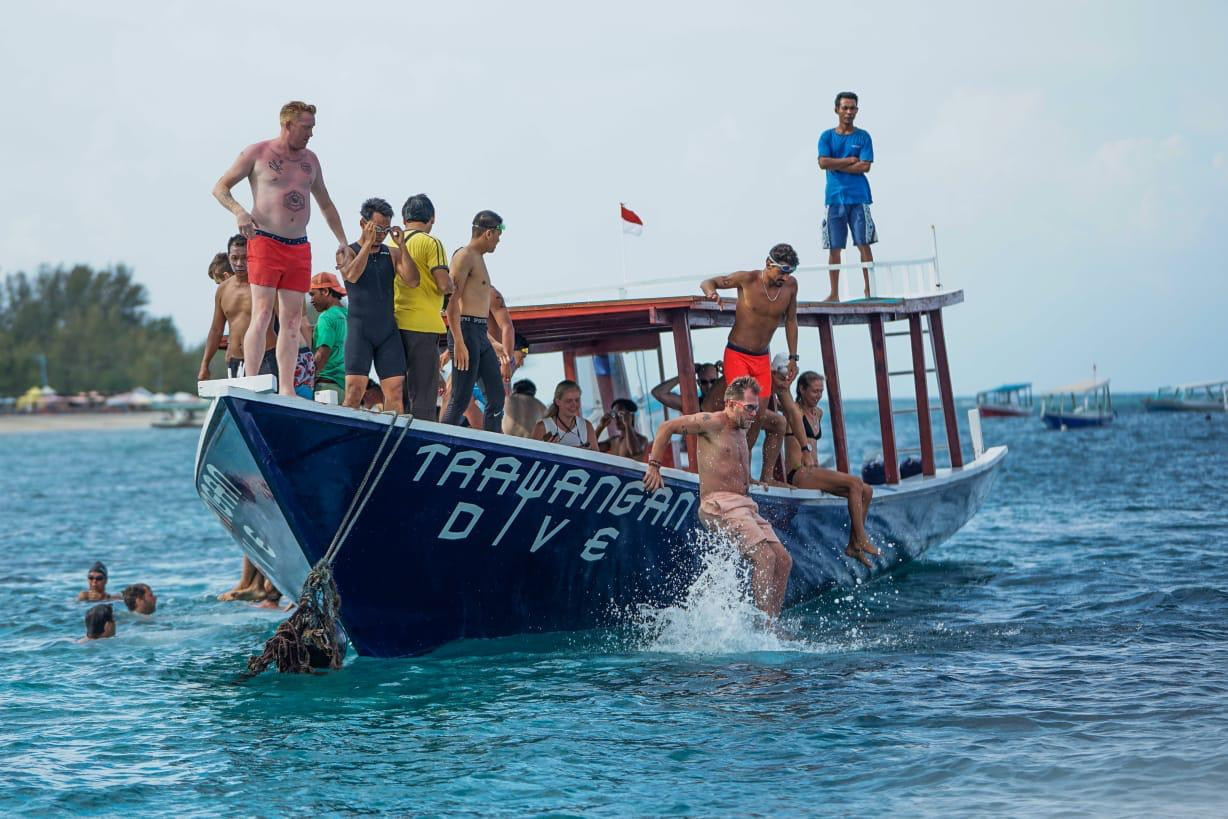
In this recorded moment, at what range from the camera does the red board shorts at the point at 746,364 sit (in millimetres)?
10664

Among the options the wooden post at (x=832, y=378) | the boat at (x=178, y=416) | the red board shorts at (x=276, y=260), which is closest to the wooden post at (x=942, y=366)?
the wooden post at (x=832, y=378)

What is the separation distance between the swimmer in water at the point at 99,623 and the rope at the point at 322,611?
365 centimetres

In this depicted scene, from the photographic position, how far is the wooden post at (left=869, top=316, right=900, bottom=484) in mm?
13570

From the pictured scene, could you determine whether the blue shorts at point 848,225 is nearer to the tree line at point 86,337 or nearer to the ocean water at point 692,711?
the ocean water at point 692,711

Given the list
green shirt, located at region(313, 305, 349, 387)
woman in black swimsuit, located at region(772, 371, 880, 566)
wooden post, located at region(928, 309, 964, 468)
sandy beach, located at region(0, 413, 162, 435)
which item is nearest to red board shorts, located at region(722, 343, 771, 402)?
woman in black swimsuit, located at region(772, 371, 880, 566)

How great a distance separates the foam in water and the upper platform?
196 cm

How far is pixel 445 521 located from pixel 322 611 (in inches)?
40.5

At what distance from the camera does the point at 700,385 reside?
12.1 meters

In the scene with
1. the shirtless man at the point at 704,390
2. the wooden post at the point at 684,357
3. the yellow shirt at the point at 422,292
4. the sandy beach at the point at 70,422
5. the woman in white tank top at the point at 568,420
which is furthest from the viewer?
the sandy beach at the point at 70,422

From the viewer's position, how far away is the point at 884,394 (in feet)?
45.3

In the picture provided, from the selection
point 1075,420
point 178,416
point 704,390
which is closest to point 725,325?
point 704,390

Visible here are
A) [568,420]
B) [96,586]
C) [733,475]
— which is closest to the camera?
[733,475]

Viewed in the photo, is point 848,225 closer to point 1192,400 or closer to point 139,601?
point 139,601

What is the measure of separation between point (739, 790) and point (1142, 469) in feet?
107
